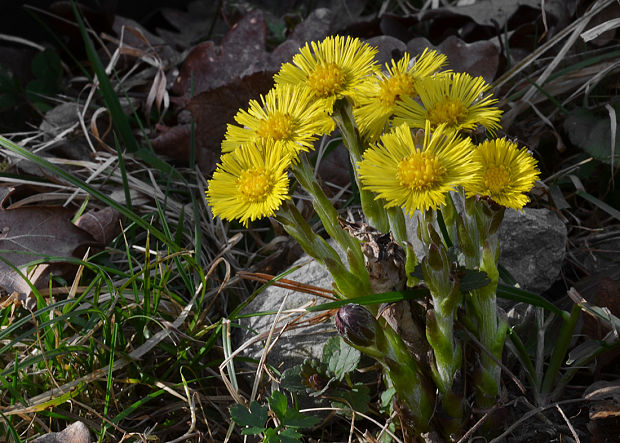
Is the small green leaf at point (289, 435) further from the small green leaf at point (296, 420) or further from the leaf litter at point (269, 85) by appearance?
the leaf litter at point (269, 85)

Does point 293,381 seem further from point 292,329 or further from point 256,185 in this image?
point 256,185

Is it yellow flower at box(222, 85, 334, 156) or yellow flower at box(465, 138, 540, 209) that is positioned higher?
yellow flower at box(222, 85, 334, 156)

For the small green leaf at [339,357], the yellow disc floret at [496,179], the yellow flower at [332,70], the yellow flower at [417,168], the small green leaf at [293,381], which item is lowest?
the small green leaf at [293,381]

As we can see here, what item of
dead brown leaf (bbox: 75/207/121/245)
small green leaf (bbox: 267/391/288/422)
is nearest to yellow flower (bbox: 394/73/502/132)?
A: small green leaf (bbox: 267/391/288/422)

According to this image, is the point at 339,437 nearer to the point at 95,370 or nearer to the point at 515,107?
the point at 95,370

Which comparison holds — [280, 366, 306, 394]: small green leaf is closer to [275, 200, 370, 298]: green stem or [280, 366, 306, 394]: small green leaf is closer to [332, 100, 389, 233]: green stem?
[275, 200, 370, 298]: green stem

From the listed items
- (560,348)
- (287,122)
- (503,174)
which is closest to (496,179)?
(503,174)

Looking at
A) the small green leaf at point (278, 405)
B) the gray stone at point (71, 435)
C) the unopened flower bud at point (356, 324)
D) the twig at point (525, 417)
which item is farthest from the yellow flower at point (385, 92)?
the gray stone at point (71, 435)
